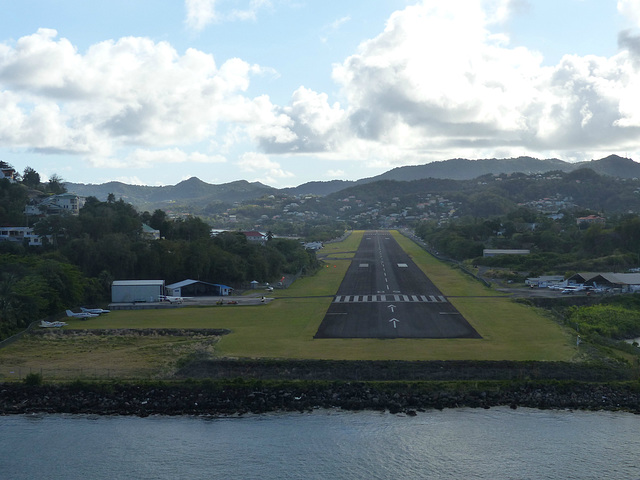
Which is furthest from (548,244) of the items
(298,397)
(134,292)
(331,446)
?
(331,446)

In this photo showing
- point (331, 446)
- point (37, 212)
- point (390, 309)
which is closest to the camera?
point (331, 446)

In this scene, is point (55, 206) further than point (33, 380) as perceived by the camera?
Yes

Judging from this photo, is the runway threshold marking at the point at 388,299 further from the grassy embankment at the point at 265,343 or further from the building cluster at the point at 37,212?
the building cluster at the point at 37,212

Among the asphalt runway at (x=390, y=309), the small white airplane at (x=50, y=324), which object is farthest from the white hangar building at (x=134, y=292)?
the asphalt runway at (x=390, y=309)

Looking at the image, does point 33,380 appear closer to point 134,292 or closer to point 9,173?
point 134,292

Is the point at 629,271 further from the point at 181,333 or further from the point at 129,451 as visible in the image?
the point at 129,451

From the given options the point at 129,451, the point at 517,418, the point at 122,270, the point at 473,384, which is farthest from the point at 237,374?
the point at 122,270

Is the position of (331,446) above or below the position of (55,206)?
below
